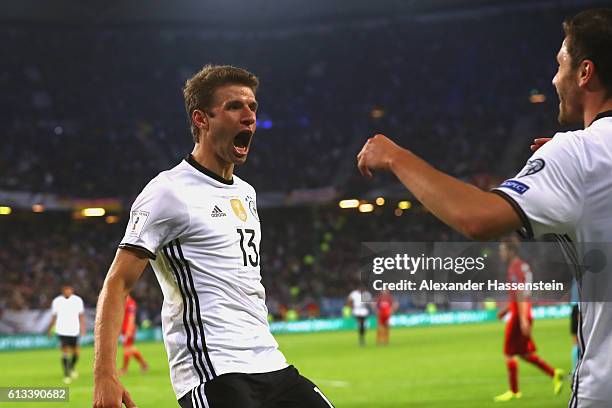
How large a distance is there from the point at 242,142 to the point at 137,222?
891 millimetres

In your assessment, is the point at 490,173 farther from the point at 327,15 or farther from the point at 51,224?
the point at 51,224

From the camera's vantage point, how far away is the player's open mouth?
522cm

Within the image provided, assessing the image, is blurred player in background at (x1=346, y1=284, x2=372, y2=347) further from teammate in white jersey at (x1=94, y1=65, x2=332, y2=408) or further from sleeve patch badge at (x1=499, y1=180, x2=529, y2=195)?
sleeve patch badge at (x1=499, y1=180, x2=529, y2=195)

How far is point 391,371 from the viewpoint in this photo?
1925 centimetres

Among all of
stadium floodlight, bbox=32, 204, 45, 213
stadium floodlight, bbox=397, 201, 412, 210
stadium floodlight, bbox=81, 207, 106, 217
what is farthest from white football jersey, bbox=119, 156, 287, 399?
stadium floodlight, bbox=397, 201, 412, 210

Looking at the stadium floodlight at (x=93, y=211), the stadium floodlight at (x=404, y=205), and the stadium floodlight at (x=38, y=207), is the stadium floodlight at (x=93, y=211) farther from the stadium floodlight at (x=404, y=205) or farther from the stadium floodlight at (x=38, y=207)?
the stadium floodlight at (x=404, y=205)

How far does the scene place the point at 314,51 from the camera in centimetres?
5019

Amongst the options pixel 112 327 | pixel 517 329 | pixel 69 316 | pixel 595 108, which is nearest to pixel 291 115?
pixel 69 316

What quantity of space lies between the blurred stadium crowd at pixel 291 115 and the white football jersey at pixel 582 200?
124ft

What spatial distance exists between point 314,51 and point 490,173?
11.8m

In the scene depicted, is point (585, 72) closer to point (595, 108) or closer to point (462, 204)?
point (595, 108)

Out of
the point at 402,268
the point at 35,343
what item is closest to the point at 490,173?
the point at 35,343

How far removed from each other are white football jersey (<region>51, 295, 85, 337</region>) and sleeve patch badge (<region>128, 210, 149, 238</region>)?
15.8 metres

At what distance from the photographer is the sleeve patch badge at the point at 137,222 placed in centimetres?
464
